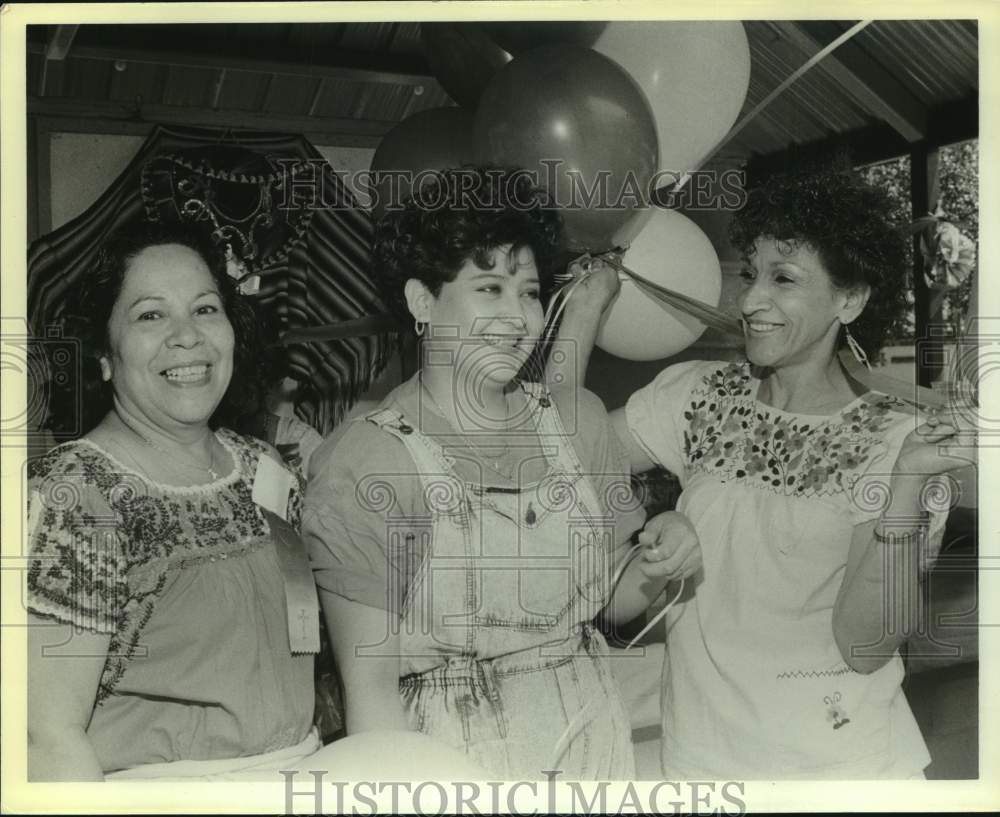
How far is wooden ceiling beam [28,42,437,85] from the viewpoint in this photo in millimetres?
1869

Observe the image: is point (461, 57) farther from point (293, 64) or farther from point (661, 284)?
point (661, 284)

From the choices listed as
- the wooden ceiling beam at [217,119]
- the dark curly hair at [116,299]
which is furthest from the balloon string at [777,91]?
the dark curly hair at [116,299]

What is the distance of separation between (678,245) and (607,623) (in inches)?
29.4

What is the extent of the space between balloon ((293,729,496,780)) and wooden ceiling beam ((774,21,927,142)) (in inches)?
58.9

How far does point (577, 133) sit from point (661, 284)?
325mm

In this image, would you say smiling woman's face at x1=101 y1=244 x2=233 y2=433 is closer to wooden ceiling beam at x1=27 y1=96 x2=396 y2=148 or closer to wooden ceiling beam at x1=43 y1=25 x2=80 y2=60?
wooden ceiling beam at x1=27 y1=96 x2=396 y2=148

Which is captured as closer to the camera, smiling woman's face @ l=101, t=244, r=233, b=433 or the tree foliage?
smiling woman's face @ l=101, t=244, r=233, b=433

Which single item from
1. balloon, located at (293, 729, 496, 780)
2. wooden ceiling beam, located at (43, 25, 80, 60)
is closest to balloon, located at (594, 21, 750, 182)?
wooden ceiling beam, located at (43, 25, 80, 60)

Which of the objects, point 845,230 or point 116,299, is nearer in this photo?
point 116,299

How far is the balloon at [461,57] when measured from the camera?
6.09ft

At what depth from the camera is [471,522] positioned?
185cm

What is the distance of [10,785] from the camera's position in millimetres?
1898

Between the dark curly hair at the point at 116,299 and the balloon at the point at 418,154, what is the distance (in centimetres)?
31

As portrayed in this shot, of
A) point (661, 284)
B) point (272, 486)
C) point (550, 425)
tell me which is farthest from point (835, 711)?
point (272, 486)
